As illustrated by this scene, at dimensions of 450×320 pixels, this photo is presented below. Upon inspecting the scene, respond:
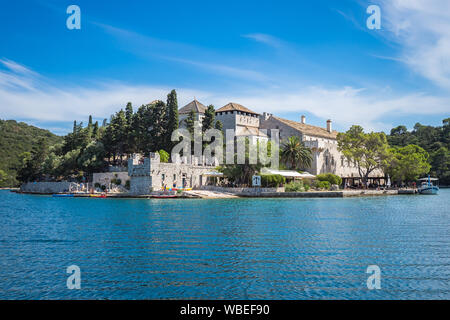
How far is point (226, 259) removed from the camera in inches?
444

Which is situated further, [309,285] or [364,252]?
[364,252]

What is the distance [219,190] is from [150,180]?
8551 mm

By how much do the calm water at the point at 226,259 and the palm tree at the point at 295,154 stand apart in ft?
104

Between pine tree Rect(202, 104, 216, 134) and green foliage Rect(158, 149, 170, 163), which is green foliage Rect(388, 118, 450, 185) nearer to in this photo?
pine tree Rect(202, 104, 216, 134)

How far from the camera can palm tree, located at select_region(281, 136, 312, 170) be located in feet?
166

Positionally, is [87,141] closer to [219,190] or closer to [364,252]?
[219,190]

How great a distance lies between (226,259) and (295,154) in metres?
40.6

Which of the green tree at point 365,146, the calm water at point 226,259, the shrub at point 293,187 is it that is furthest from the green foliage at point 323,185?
the calm water at point 226,259

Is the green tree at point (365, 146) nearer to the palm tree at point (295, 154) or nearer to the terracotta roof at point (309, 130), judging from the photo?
the palm tree at point (295, 154)

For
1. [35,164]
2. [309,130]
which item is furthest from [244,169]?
[35,164]

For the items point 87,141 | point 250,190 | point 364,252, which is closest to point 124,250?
point 364,252

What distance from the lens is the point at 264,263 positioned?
10.9 metres

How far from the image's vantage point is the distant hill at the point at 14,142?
268 ft

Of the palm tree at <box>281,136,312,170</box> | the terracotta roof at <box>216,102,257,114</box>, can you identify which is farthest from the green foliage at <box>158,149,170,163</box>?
the terracotta roof at <box>216,102,257,114</box>
